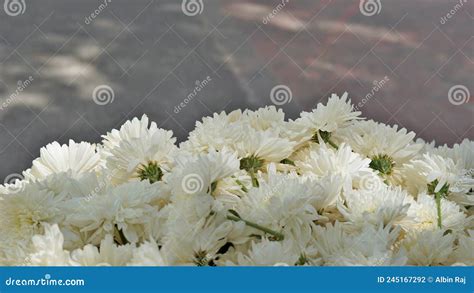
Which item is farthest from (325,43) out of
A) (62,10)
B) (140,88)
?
(62,10)

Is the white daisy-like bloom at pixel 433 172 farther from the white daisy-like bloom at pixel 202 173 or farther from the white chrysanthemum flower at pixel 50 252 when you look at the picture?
the white chrysanthemum flower at pixel 50 252

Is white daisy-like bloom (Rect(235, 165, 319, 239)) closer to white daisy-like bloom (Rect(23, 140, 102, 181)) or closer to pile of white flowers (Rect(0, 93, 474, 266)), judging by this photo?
pile of white flowers (Rect(0, 93, 474, 266))

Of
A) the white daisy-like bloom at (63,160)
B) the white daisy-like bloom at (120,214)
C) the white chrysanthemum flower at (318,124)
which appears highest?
the white daisy-like bloom at (63,160)

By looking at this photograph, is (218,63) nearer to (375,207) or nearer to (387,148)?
(387,148)

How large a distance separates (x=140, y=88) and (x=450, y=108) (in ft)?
A: 1.56

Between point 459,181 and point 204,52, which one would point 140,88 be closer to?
point 204,52

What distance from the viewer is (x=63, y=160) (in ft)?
1.74

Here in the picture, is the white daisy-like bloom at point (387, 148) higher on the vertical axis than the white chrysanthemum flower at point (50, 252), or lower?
higher

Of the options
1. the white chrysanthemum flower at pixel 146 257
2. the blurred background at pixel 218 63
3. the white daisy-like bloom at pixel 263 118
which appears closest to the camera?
the white chrysanthemum flower at pixel 146 257

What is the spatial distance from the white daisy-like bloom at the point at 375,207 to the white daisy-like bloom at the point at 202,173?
0.08 m

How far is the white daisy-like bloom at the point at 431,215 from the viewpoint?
1.54 feet

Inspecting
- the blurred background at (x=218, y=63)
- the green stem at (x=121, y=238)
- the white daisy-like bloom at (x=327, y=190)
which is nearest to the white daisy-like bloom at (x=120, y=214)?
the green stem at (x=121, y=238)

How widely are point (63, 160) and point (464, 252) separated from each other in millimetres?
295

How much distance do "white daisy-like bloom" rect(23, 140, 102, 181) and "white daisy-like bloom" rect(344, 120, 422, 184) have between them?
0.68 ft
